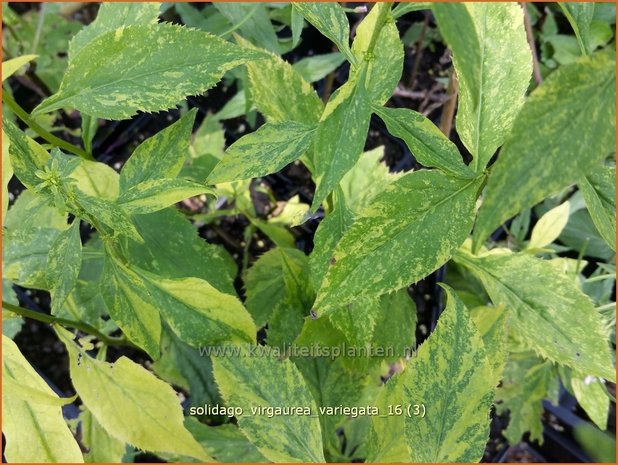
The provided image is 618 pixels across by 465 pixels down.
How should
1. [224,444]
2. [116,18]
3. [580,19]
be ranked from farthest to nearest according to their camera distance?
1. [224,444]
2. [116,18]
3. [580,19]

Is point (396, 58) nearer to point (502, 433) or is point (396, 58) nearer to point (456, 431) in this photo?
point (456, 431)

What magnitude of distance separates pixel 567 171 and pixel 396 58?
0.29 metres

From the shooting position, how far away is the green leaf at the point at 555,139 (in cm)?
31

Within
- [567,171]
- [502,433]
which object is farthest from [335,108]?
[502,433]

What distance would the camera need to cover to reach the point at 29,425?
594 mm

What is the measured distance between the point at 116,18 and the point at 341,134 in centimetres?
34

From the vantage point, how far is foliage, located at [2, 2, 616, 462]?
479 millimetres

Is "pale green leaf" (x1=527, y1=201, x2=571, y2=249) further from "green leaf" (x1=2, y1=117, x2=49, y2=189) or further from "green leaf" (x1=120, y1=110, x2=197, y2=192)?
"green leaf" (x1=2, y1=117, x2=49, y2=189)

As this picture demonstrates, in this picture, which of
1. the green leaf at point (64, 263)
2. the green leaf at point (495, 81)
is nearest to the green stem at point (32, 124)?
the green leaf at point (64, 263)

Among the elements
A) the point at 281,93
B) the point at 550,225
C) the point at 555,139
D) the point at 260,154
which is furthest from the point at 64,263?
the point at 550,225

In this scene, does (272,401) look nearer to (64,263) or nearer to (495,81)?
(64,263)

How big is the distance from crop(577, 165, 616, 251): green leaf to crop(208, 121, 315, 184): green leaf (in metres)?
0.25

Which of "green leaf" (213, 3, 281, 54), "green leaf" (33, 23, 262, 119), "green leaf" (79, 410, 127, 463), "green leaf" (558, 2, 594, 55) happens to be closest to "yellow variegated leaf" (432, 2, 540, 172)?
"green leaf" (558, 2, 594, 55)

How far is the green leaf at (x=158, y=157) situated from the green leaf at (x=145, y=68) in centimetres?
10
